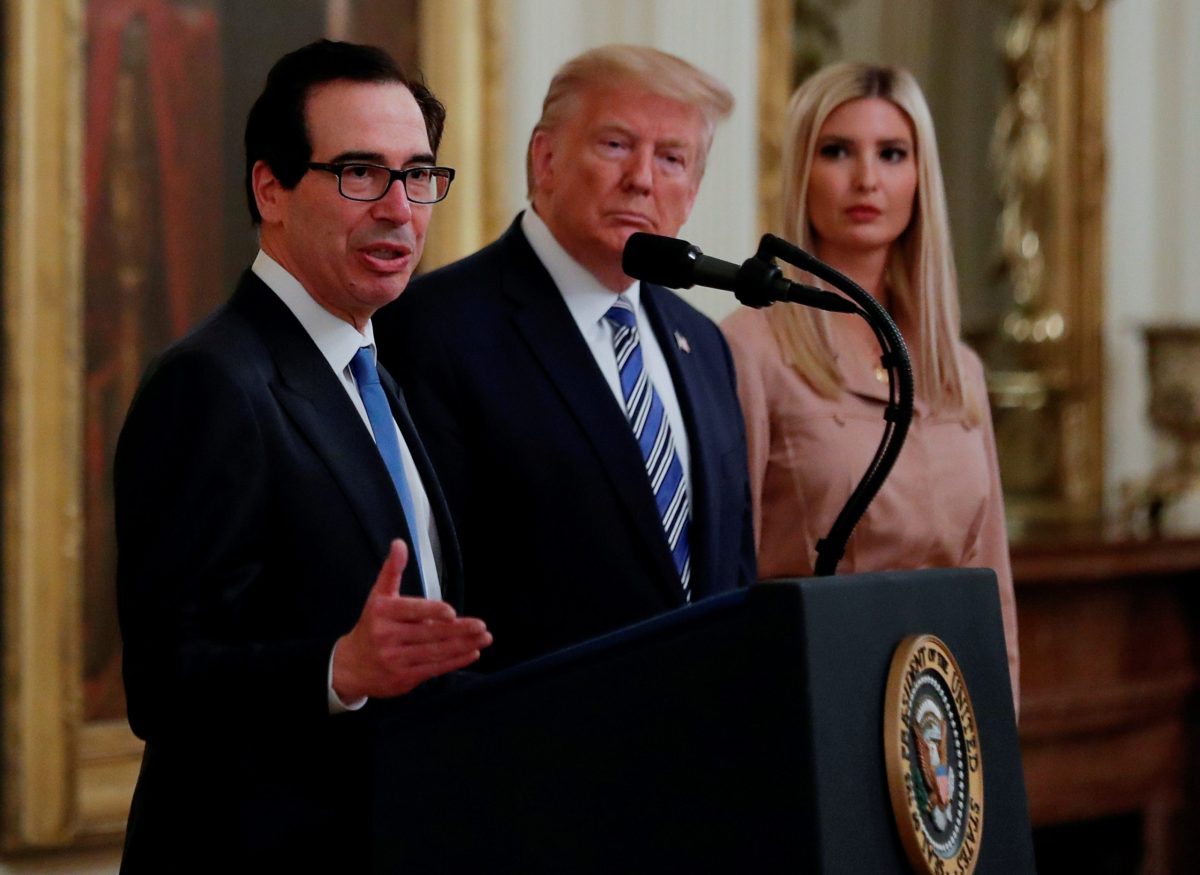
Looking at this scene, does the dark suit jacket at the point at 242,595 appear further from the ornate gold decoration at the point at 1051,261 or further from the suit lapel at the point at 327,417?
the ornate gold decoration at the point at 1051,261

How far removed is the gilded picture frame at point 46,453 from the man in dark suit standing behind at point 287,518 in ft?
7.18

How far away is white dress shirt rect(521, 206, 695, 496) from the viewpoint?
2.56 meters

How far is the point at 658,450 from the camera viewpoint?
2510 mm

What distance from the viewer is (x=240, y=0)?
13.9 ft

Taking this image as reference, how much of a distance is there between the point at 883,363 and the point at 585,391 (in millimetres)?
547

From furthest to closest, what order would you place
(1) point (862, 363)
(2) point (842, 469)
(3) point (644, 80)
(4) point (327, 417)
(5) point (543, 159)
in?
(1) point (862, 363) < (2) point (842, 469) < (5) point (543, 159) < (3) point (644, 80) < (4) point (327, 417)

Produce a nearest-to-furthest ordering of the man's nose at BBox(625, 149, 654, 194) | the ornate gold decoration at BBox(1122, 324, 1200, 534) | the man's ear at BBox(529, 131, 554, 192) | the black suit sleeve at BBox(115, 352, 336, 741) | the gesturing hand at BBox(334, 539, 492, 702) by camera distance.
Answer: the gesturing hand at BBox(334, 539, 492, 702) < the black suit sleeve at BBox(115, 352, 336, 741) < the man's nose at BBox(625, 149, 654, 194) < the man's ear at BBox(529, 131, 554, 192) < the ornate gold decoration at BBox(1122, 324, 1200, 534)

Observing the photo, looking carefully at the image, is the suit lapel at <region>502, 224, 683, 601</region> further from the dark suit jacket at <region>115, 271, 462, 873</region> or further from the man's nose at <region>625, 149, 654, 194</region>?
the dark suit jacket at <region>115, 271, 462, 873</region>

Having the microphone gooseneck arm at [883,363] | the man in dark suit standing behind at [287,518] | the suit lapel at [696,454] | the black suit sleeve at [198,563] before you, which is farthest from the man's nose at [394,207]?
the suit lapel at [696,454]

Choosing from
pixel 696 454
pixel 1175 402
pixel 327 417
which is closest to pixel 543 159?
pixel 696 454

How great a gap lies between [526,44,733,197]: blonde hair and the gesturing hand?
1163 mm

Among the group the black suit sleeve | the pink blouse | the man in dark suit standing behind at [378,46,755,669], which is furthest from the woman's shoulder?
the black suit sleeve

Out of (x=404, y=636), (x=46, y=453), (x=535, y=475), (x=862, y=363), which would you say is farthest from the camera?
(x=46, y=453)

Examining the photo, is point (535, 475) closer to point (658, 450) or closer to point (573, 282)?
point (658, 450)
